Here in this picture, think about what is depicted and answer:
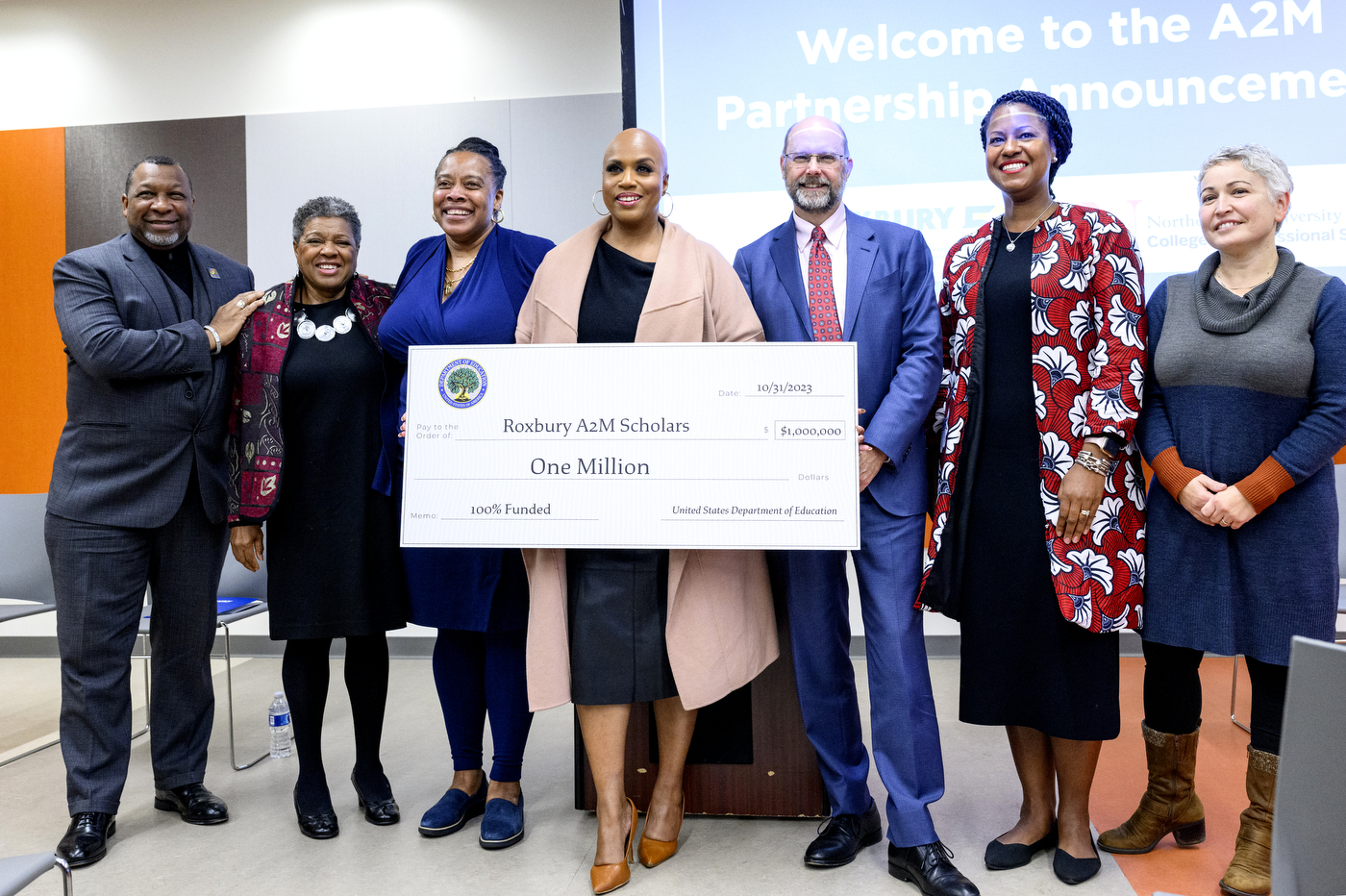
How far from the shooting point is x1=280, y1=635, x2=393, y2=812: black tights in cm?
249

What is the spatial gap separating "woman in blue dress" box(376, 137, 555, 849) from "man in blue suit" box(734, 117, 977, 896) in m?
0.74

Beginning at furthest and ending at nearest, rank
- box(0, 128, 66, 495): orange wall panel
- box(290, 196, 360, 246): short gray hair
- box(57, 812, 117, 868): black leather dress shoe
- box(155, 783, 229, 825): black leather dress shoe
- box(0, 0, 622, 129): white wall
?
box(0, 128, 66, 495): orange wall panel < box(0, 0, 622, 129): white wall < box(155, 783, 229, 825): black leather dress shoe < box(290, 196, 360, 246): short gray hair < box(57, 812, 117, 868): black leather dress shoe

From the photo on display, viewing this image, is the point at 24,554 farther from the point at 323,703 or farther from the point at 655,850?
the point at 655,850

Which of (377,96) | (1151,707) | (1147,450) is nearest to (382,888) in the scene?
(1151,707)

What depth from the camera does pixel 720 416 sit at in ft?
6.63

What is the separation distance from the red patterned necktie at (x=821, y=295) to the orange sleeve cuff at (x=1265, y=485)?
3.26 ft

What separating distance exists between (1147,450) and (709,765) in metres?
1.46

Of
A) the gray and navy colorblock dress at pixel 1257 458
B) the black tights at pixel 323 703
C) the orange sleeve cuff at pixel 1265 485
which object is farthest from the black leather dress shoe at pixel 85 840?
the orange sleeve cuff at pixel 1265 485

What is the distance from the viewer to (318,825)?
2498mm

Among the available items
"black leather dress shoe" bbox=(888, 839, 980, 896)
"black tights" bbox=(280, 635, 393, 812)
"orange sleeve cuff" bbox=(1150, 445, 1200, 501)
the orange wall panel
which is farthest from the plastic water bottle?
"orange sleeve cuff" bbox=(1150, 445, 1200, 501)

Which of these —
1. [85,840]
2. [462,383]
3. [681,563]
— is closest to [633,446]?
[681,563]

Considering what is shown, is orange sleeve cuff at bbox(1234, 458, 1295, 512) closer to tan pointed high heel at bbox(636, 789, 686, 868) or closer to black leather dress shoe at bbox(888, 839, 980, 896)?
black leather dress shoe at bbox(888, 839, 980, 896)

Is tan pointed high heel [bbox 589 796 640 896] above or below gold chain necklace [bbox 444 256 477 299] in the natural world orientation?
below

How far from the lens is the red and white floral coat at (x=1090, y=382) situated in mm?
2037
